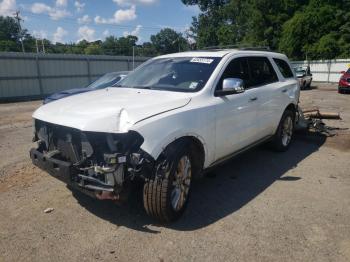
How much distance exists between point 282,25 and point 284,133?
134ft

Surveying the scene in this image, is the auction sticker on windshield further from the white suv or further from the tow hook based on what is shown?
the tow hook

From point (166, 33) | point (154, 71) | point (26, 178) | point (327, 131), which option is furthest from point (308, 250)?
point (166, 33)

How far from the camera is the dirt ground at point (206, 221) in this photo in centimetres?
336

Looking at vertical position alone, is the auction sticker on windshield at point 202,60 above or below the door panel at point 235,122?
above

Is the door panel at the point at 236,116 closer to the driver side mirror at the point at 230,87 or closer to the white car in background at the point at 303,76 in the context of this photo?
the driver side mirror at the point at 230,87

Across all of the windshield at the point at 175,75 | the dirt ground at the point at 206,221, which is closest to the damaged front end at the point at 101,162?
the dirt ground at the point at 206,221

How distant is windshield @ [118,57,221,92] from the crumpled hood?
0.26 meters

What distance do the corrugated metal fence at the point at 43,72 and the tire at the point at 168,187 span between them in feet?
63.4

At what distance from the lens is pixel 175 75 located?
15.6 ft

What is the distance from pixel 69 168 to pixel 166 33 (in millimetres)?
120900

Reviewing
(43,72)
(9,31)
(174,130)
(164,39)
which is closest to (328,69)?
(43,72)

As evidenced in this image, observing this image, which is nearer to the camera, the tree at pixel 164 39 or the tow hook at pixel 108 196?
the tow hook at pixel 108 196

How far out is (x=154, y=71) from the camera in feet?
16.9

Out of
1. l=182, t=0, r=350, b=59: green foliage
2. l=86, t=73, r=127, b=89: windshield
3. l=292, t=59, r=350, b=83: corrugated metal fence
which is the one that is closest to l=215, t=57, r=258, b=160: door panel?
l=86, t=73, r=127, b=89: windshield
